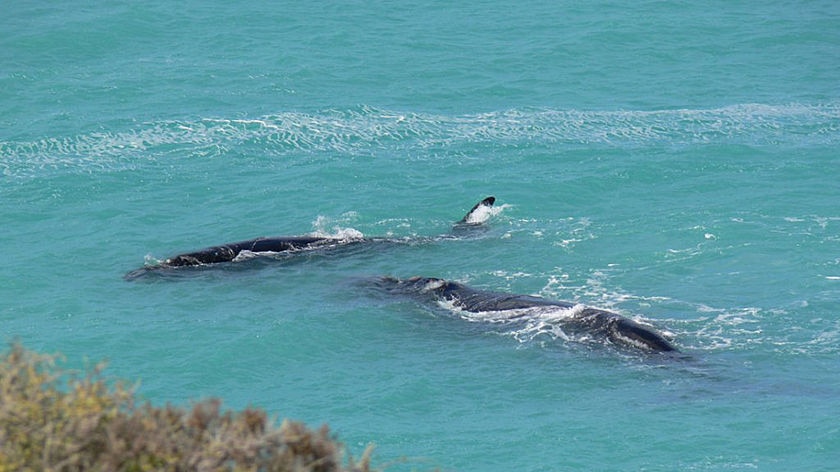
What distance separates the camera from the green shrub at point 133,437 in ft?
36.3

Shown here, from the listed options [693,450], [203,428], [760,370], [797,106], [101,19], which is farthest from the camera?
[101,19]

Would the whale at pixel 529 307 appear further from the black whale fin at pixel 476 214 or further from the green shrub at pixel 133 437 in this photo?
the green shrub at pixel 133 437

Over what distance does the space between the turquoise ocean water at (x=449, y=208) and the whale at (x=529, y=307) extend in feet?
1.37

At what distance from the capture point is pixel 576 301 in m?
26.2

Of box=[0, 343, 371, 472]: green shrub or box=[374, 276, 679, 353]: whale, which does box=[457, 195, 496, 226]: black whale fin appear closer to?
box=[374, 276, 679, 353]: whale

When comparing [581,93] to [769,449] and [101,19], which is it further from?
[769,449]

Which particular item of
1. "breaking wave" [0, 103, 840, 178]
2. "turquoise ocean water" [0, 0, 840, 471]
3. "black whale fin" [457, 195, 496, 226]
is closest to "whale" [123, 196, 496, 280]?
"black whale fin" [457, 195, 496, 226]

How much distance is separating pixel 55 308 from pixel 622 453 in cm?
1303

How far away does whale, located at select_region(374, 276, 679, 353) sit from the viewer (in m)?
23.3

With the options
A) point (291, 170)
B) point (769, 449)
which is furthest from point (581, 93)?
point (769, 449)

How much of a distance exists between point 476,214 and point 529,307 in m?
A: 6.90

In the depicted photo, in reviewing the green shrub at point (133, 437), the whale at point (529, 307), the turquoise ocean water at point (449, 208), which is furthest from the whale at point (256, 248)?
the green shrub at point (133, 437)

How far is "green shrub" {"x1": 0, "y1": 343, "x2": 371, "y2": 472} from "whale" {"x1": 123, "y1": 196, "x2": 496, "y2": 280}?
55.4 ft

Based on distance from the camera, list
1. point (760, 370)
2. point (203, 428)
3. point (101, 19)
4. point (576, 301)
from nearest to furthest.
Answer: point (203, 428) → point (760, 370) → point (576, 301) → point (101, 19)
